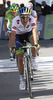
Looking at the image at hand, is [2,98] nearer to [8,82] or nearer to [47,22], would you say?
[8,82]

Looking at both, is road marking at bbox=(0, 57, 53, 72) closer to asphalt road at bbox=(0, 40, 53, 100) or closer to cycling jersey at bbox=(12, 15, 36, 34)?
asphalt road at bbox=(0, 40, 53, 100)

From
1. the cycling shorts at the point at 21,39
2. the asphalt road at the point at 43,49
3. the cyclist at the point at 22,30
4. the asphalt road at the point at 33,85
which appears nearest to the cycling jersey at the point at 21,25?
the cyclist at the point at 22,30

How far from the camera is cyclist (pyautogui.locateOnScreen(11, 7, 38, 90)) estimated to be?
6.71 meters

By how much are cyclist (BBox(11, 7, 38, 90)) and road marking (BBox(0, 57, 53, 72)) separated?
189 cm

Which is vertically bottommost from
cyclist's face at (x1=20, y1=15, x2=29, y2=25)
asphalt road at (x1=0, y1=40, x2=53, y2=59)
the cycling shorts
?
asphalt road at (x1=0, y1=40, x2=53, y2=59)

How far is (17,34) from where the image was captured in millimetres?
7582

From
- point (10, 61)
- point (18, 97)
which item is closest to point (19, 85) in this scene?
point (18, 97)

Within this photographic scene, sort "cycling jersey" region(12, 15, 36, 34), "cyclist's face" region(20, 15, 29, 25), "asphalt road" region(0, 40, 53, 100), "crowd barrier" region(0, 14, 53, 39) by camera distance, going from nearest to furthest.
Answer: "asphalt road" region(0, 40, 53, 100) < "cyclist's face" region(20, 15, 29, 25) < "cycling jersey" region(12, 15, 36, 34) < "crowd barrier" region(0, 14, 53, 39)

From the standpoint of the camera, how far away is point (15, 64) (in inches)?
399

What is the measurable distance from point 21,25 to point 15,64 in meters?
3.24

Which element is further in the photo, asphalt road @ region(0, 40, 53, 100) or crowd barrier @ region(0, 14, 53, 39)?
crowd barrier @ region(0, 14, 53, 39)

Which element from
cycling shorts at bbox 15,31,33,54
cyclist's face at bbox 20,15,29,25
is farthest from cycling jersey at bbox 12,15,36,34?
cyclist's face at bbox 20,15,29,25

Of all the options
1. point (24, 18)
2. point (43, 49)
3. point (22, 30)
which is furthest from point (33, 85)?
point (43, 49)

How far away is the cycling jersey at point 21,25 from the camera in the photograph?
23.0ft
